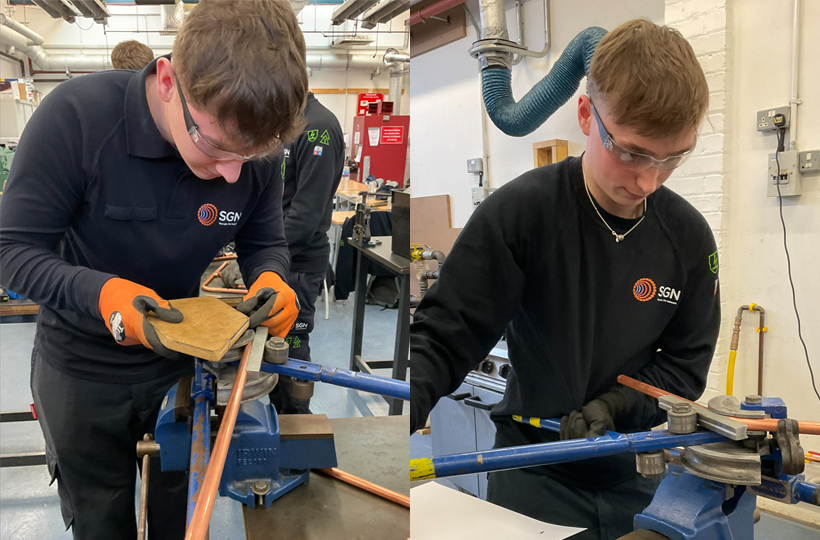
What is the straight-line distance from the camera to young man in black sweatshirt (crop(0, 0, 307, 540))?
589 mm

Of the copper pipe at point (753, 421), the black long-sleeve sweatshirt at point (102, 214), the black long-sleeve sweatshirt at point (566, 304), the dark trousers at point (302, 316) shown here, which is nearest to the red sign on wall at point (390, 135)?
the dark trousers at point (302, 316)

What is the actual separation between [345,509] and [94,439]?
18.4 inches

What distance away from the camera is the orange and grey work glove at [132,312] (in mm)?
644

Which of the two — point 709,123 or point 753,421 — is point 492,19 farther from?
point 753,421

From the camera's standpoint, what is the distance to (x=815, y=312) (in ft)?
3.36

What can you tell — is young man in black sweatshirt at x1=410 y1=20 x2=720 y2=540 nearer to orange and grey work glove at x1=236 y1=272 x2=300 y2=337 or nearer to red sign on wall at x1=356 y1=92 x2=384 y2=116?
orange and grey work glove at x1=236 y1=272 x2=300 y2=337

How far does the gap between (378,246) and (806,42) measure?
132cm

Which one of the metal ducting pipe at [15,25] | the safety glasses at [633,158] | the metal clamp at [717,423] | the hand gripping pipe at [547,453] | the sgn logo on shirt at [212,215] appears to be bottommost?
the hand gripping pipe at [547,453]

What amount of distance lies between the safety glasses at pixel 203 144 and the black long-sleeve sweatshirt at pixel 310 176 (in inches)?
36.9

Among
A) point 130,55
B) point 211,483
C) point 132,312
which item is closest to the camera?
point 211,483

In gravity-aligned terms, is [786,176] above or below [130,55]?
below

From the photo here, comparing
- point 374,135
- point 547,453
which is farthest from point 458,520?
point 374,135

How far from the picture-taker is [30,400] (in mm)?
2318

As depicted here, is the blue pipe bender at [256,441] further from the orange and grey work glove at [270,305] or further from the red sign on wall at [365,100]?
the red sign on wall at [365,100]
